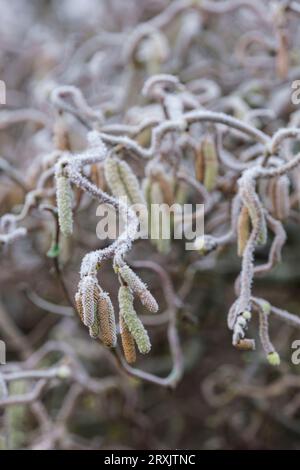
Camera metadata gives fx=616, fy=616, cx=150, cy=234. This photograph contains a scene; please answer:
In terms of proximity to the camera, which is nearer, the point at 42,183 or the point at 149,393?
the point at 42,183

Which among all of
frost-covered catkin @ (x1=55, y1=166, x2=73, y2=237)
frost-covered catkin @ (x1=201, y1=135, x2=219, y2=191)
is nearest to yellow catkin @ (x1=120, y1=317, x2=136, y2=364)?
frost-covered catkin @ (x1=55, y1=166, x2=73, y2=237)

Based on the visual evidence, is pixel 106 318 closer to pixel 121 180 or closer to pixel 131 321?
pixel 131 321

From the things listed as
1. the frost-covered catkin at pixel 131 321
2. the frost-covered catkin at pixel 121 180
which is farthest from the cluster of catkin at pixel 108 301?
the frost-covered catkin at pixel 121 180

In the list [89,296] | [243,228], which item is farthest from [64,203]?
[243,228]

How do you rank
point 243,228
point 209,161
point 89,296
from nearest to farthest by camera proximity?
point 89,296 → point 243,228 → point 209,161

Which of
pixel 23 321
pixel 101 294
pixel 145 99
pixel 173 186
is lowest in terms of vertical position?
pixel 23 321

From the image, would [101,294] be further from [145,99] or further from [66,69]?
[66,69]
